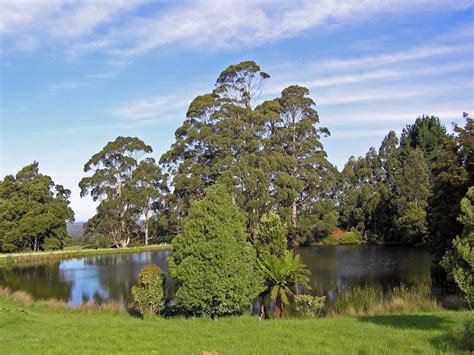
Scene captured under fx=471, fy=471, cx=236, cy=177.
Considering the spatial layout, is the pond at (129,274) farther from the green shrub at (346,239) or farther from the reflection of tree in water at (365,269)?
the green shrub at (346,239)

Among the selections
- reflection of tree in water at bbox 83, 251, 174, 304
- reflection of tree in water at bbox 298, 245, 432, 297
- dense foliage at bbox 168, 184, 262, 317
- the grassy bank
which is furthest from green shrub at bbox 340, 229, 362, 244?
dense foliage at bbox 168, 184, 262, 317

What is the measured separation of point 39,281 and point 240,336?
2685cm

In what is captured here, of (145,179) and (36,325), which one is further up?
(145,179)

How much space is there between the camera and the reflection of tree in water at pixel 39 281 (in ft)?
95.0

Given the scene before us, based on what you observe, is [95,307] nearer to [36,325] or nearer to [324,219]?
[36,325]

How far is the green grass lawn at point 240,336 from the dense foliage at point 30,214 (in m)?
→ 43.5

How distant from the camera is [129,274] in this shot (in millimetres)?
36031

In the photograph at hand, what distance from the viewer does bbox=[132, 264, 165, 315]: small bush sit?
17859mm

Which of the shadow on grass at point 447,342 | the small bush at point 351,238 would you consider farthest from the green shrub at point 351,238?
the shadow on grass at point 447,342

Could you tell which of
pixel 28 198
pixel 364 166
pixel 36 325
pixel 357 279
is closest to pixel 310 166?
pixel 364 166

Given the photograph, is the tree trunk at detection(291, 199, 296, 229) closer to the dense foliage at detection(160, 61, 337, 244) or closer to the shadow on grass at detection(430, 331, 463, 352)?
the dense foliage at detection(160, 61, 337, 244)

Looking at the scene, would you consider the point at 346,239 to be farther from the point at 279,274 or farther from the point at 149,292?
the point at 149,292

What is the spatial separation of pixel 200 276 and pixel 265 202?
1291 inches

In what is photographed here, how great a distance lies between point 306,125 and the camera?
56375 mm
